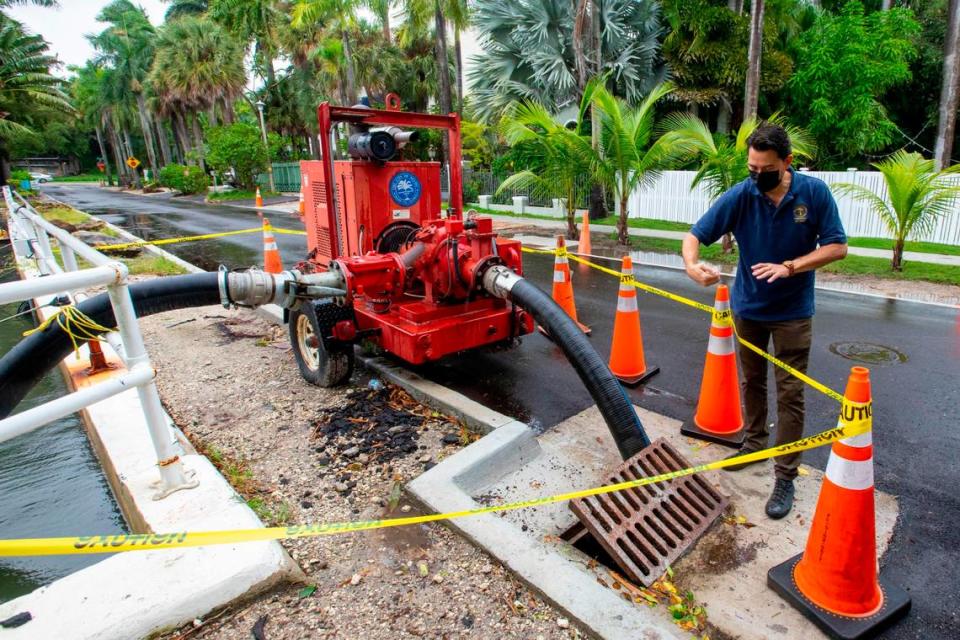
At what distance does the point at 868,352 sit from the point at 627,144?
654 centimetres

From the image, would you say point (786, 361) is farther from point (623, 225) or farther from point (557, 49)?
point (557, 49)

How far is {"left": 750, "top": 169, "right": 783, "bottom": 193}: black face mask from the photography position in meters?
3.12

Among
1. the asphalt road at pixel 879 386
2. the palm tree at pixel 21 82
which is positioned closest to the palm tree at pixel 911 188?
the asphalt road at pixel 879 386

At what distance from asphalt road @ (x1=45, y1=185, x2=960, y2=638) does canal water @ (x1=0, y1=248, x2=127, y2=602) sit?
8.68 ft

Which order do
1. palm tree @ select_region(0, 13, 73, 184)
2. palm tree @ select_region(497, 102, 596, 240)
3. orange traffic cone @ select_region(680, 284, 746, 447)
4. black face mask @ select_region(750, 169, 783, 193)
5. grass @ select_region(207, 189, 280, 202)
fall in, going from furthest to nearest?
palm tree @ select_region(0, 13, 73, 184), grass @ select_region(207, 189, 280, 202), palm tree @ select_region(497, 102, 596, 240), orange traffic cone @ select_region(680, 284, 746, 447), black face mask @ select_region(750, 169, 783, 193)

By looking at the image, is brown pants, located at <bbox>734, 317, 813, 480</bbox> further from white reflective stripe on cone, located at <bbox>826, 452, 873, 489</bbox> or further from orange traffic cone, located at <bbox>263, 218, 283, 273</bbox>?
orange traffic cone, located at <bbox>263, 218, 283, 273</bbox>

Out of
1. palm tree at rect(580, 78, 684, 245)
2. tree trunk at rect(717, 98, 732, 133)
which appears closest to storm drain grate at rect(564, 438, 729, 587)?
palm tree at rect(580, 78, 684, 245)

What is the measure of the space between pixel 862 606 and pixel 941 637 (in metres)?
0.32

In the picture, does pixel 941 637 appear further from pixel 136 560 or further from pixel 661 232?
pixel 661 232

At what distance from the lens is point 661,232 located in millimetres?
14453

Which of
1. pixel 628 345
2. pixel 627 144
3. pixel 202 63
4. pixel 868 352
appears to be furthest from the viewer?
pixel 202 63

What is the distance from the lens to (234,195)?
108 ft

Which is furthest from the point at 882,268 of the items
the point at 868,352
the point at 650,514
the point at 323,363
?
the point at 323,363

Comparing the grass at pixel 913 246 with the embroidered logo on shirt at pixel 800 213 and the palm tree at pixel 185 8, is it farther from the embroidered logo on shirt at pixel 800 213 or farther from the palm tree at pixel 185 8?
the palm tree at pixel 185 8
